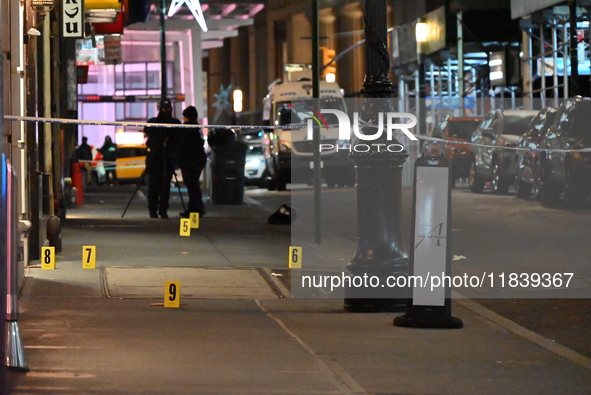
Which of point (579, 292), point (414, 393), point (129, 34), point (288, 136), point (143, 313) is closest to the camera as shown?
point (414, 393)

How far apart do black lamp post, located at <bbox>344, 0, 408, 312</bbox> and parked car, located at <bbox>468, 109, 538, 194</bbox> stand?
572 inches

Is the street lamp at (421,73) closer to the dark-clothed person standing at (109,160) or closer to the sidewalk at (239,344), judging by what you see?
the dark-clothed person standing at (109,160)

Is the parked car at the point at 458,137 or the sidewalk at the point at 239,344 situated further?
the parked car at the point at 458,137

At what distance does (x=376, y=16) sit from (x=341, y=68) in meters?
45.8

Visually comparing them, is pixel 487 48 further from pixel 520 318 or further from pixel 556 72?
pixel 520 318

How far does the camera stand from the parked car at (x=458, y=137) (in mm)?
26688

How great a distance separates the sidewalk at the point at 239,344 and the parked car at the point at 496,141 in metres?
12.7

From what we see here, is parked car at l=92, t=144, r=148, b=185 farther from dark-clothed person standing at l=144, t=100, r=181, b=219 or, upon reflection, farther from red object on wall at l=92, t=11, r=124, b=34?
dark-clothed person standing at l=144, t=100, r=181, b=219

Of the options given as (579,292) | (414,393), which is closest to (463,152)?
(579,292)

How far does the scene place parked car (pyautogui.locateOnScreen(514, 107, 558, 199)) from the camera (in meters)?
19.7

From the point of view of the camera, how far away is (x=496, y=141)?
23.7 metres

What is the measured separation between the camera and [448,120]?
28.5 m

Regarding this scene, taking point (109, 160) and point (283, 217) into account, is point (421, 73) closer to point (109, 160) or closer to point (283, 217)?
point (109, 160)

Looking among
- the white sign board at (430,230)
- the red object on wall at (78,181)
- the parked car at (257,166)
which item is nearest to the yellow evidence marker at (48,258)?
the white sign board at (430,230)
